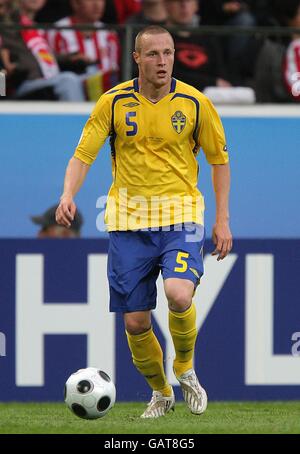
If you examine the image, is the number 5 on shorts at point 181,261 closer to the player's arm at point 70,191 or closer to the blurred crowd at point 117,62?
the player's arm at point 70,191

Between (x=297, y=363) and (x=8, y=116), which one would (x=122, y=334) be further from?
(x=8, y=116)

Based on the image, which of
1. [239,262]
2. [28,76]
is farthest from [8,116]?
[239,262]

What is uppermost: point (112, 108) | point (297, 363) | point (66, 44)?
point (66, 44)

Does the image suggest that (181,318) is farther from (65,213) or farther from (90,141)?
(90,141)

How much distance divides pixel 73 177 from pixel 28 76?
3.01 m

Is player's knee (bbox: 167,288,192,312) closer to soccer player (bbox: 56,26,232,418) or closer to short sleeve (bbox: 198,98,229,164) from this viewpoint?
soccer player (bbox: 56,26,232,418)

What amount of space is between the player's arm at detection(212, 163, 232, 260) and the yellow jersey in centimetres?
12

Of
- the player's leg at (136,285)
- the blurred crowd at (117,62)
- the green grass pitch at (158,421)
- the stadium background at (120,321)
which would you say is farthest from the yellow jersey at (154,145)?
the blurred crowd at (117,62)

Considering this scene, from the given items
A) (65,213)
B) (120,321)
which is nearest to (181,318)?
(65,213)

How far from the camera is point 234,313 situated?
29.8 feet

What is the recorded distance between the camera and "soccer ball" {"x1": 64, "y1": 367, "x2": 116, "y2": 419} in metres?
6.68

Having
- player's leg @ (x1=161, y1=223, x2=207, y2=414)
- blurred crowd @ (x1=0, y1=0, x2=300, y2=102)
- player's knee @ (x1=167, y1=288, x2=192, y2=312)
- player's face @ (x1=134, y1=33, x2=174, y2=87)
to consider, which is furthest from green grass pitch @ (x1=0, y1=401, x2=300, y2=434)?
blurred crowd @ (x1=0, y1=0, x2=300, y2=102)
